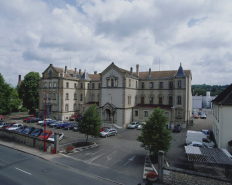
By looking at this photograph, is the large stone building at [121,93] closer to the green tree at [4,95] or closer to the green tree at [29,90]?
the green tree at [29,90]

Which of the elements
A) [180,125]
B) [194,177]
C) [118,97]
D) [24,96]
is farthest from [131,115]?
[24,96]

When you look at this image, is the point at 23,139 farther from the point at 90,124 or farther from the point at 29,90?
the point at 29,90

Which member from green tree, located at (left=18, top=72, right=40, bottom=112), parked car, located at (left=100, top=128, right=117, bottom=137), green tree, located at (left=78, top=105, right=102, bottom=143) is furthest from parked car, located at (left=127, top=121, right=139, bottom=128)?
green tree, located at (left=18, top=72, right=40, bottom=112)

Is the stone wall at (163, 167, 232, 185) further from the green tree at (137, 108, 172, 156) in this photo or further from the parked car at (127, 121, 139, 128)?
the parked car at (127, 121, 139, 128)

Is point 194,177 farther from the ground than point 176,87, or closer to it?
closer to it

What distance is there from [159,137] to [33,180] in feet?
42.9

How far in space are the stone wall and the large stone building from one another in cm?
2592

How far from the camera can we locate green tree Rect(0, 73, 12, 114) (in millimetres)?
47688

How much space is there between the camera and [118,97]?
41469 millimetres

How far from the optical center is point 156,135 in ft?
63.3

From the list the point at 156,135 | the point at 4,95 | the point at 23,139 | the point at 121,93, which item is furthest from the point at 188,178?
the point at 4,95

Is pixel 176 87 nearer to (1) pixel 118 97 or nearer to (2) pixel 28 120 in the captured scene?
(1) pixel 118 97

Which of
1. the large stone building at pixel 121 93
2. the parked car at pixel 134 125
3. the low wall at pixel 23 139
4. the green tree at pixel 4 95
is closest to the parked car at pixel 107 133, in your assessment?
the parked car at pixel 134 125

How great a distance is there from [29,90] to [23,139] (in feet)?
113
